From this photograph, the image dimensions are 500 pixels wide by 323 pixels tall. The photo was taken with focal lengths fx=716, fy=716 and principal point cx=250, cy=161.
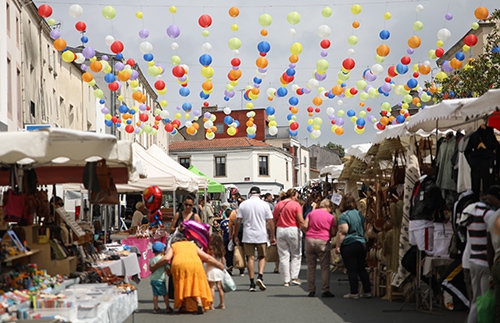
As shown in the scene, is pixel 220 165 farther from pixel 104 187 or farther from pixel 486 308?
pixel 486 308

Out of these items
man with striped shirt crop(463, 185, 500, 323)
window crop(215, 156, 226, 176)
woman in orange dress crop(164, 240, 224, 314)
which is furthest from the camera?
window crop(215, 156, 226, 176)

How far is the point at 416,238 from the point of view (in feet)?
34.6

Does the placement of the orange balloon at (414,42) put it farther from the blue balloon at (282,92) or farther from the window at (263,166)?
Answer: the window at (263,166)

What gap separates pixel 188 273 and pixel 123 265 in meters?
1.14

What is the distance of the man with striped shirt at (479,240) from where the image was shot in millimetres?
8453

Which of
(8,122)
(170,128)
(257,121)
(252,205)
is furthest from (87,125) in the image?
(257,121)

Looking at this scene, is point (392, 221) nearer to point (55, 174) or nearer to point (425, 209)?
point (425, 209)

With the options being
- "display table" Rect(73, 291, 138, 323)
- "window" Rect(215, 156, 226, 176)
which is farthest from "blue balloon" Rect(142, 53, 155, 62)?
"window" Rect(215, 156, 226, 176)

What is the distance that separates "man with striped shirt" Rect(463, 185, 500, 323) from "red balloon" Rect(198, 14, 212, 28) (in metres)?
9.72

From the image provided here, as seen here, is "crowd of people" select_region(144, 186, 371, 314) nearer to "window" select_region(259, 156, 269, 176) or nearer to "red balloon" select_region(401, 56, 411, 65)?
"red balloon" select_region(401, 56, 411, 65)

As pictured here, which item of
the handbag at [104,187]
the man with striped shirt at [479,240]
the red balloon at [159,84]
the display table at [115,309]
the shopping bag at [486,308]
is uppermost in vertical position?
the red balloon at [159,84]

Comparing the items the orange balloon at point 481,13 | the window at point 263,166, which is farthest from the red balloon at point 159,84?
the window at point 263,166

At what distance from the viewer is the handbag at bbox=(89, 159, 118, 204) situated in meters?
10.1

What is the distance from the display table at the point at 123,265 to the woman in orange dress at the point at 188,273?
0.71m
